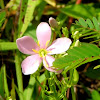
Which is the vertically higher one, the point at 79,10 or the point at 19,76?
the point at 79,10

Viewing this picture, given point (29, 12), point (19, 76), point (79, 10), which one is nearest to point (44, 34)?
point (19, 76)

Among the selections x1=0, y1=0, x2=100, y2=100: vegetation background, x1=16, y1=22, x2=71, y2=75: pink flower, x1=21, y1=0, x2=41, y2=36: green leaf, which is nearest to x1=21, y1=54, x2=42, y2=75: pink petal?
x1=16, y1=22, x2=71, y2=75: pink flower

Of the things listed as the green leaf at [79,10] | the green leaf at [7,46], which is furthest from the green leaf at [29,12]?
the green leaf at [79,10]

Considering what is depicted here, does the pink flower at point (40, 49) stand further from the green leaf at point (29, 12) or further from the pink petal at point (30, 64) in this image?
the green leaf at point (29, 12)

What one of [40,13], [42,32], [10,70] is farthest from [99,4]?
[42,32]

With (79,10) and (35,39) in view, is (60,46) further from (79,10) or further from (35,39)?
(79,10)

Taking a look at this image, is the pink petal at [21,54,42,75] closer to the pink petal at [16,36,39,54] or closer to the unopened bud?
the pink petal at [16,36,39,54]
